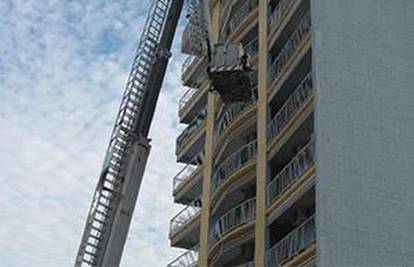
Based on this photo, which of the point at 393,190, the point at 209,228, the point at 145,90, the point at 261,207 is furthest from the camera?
the point at 209,228

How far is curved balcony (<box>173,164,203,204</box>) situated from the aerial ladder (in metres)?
12.0

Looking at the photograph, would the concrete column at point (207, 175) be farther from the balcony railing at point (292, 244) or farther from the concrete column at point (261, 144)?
the balcony railing at point (292, 244)

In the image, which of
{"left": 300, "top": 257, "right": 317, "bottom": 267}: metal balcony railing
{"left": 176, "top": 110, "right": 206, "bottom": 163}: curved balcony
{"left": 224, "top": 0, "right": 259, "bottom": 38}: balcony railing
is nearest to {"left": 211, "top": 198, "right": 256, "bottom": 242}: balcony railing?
{"left": 300, "top": 257, "right": 317, "bottom": 267}: metal balcony railing

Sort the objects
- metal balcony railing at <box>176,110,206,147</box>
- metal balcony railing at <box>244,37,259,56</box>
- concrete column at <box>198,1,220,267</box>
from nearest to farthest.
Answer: metal balcony railing at <box>244,37,259,56</box> → concrete column at <box>198,1,220,267</box> → metal balcony railing at <box>176,110,206,147</box>

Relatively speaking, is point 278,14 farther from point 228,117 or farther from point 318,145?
point 318,145

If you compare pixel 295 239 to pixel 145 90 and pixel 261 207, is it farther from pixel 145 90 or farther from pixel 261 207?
pixel 145 90

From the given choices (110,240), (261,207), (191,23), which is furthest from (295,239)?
(191,23)

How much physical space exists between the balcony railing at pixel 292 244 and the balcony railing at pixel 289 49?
22.0 feet

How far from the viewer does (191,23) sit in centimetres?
3019

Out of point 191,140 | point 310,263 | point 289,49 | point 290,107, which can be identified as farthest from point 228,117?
point 310,263

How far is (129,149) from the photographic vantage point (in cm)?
2928

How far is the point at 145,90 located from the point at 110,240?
5.08m

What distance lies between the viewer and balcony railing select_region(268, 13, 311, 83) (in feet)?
104

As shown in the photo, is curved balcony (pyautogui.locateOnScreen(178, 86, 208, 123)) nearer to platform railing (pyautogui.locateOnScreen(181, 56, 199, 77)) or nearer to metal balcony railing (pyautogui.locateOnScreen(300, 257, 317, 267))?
platform railing (pyautogui.locateOnScreen(181, 56, 199, 77))
